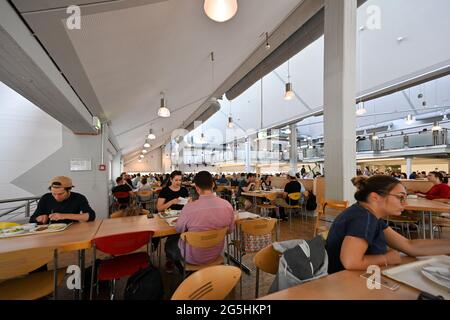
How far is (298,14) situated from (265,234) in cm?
384

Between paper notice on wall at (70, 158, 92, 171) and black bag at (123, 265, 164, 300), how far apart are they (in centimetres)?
529

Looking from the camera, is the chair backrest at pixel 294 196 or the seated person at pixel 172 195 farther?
the chair backrest at pixel 294 196

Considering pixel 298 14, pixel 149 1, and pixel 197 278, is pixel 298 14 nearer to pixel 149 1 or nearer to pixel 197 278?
pixel 149 1

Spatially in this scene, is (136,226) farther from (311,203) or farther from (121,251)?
(311,203)

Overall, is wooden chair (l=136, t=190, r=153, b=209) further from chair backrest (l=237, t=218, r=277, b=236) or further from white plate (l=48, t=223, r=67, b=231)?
chair backrest (l=237, t=218, r=277, b=236)

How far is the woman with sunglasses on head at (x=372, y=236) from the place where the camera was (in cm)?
120

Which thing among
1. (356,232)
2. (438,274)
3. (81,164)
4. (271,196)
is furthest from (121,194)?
(438,274)

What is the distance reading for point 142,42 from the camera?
278 cm

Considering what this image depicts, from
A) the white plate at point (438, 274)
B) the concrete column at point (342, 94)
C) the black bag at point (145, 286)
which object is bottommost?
the black bag at point (145, 286)

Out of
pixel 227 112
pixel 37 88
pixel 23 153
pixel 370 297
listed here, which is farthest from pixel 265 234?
pixel 227 112

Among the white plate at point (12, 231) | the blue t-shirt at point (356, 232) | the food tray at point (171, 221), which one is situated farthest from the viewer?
the food tray at point (171, 221)

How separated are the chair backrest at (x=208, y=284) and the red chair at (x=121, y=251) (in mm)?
1081

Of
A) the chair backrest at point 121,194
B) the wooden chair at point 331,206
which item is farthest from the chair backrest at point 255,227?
the chair backrest at point 121,194

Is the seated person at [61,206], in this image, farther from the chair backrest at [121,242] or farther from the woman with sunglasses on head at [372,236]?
the woman with sunglasses on head at [372,236]
